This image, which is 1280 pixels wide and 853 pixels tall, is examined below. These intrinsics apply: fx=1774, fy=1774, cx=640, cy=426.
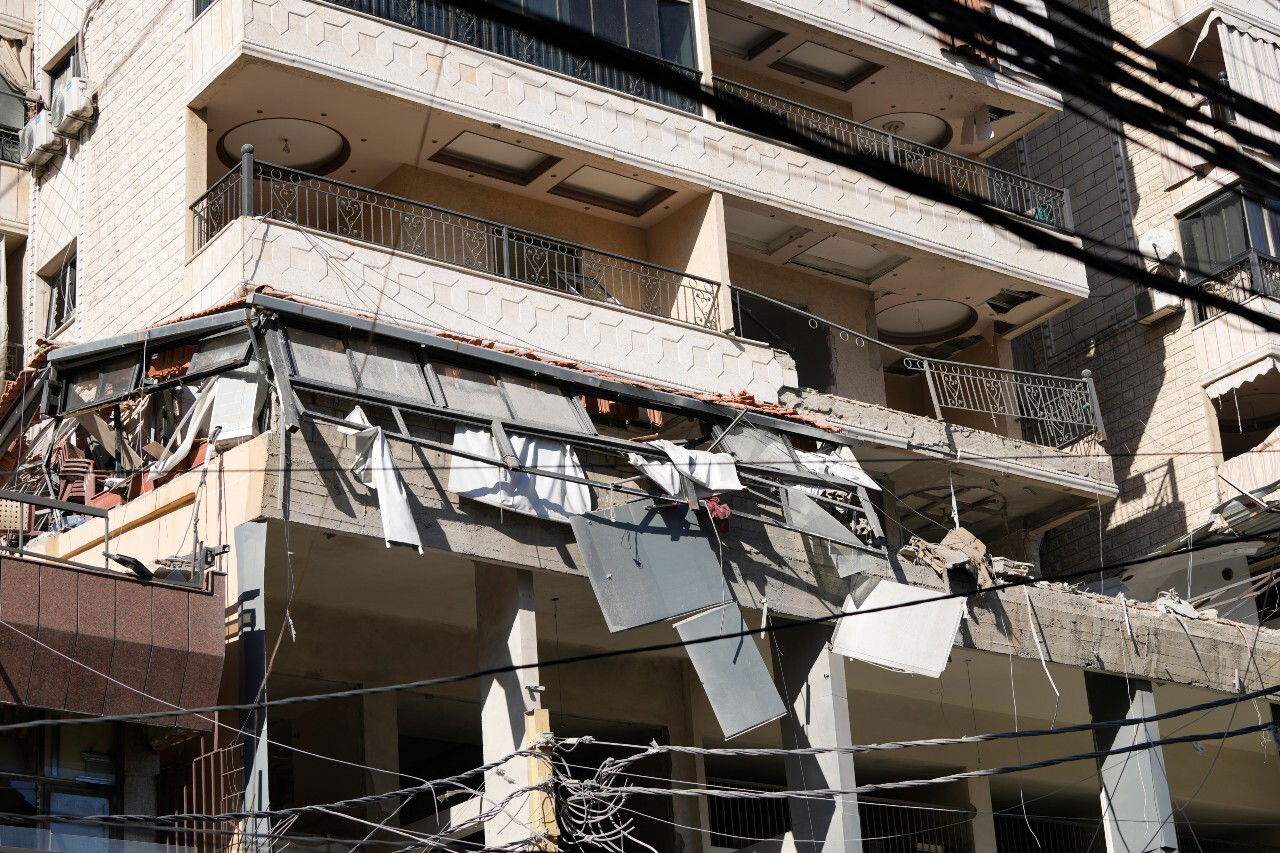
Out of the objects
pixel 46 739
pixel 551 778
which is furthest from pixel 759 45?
pixel 46 739

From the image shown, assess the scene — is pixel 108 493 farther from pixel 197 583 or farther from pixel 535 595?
pixel 535 595

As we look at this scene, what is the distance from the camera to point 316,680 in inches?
772

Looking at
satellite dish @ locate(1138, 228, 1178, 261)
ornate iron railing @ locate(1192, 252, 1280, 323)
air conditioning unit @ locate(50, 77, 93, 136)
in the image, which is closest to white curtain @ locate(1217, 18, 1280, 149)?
satellite dish @ locate(1138, 228, 1178, 261)

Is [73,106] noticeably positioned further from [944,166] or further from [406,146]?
[944,166]

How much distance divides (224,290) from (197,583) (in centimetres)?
492

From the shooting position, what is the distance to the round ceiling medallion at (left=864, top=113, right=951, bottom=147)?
95.6ft

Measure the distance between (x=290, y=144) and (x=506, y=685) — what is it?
8.71 metres

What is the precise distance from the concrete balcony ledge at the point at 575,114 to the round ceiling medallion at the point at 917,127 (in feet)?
8.56

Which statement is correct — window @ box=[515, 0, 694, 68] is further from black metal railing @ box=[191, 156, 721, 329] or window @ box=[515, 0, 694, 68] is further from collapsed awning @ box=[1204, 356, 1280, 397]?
collapsed awning @ box=[1204, 356, 1280, 397]

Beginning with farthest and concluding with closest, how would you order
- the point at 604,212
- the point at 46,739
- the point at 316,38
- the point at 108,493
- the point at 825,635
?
the point at 604,212 < the point at 316,38 < the point at 825,635 < the point at 108,493 < the point at 46,739

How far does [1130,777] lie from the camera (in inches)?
877

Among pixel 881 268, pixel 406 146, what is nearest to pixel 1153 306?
pixel 881 268

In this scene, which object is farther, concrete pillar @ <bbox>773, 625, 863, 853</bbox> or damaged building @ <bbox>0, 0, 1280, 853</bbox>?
concrete pillar @ <bbox>773, 625, 863, 853</bbox>

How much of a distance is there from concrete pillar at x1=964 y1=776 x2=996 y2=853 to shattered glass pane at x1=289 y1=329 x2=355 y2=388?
476 inches
